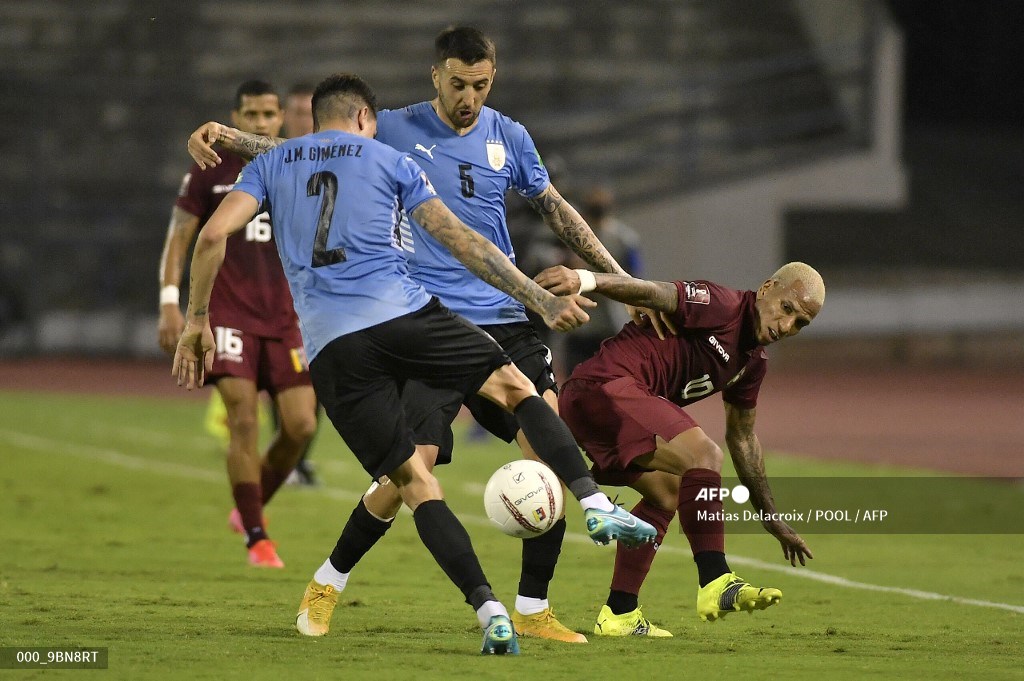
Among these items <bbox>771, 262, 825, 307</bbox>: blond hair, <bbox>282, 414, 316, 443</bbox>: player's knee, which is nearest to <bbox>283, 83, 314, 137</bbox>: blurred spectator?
<bbox>282, 414, 316, 443</bbox>: player's knee

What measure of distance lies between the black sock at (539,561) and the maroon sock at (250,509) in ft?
8.05

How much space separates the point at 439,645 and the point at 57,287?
18.8 meters

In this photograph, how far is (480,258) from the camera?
585 centimetres

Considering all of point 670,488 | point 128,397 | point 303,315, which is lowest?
point 128,397

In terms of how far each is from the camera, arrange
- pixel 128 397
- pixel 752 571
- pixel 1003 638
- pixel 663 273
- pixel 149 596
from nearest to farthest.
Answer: pixel 1003 638 → pixel 149 596 → pixel 752 571 → pixel 128 397 → pixel 663 273

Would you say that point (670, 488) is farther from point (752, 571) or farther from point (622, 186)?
point (622, 186)

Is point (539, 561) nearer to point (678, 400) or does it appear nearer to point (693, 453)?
point (693, 453)

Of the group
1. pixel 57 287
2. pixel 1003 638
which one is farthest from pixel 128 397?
pixel 1003 638

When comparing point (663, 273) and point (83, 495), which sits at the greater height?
point (663, 273)

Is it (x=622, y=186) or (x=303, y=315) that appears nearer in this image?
(x=303, y=315)

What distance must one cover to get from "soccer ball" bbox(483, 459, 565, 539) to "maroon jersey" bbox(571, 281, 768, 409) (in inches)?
29.3

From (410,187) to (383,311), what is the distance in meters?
0.49

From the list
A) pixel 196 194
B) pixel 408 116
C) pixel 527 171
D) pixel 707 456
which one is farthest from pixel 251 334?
pixel 707 456

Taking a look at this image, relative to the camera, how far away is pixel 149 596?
23.7ft
